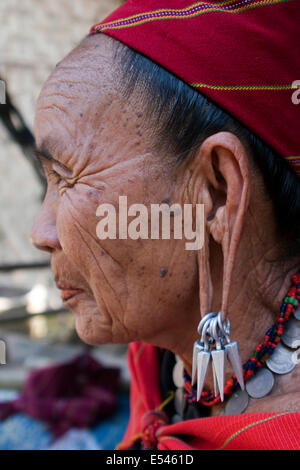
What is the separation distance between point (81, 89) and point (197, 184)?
0.35 m

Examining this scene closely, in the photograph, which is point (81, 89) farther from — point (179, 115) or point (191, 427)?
point (191, 427)

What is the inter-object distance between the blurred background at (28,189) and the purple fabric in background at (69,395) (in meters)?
0.02

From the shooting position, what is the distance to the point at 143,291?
112cm

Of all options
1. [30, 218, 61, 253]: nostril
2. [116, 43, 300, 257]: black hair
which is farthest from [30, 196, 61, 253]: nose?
[116, 43, 300, 257]: black hair

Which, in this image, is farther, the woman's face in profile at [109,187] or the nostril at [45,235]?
the nostril at [45,235]

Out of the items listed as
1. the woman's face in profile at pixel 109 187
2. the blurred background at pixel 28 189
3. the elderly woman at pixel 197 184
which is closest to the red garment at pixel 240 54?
the elderly woman at pixel 197 184

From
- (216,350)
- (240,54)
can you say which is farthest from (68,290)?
(240,54)

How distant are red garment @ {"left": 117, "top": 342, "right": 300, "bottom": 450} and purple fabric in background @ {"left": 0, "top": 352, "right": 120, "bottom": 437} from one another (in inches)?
31.5

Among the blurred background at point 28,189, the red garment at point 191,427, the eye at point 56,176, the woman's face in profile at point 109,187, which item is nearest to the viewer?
the red garment at point 191,427

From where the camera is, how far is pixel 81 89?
1.11m

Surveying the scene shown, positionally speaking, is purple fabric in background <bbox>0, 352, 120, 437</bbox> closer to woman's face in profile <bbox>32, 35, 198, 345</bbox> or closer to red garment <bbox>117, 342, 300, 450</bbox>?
red garment <bbox>117, 342, 300, 450</bbox>

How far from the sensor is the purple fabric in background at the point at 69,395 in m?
2.39

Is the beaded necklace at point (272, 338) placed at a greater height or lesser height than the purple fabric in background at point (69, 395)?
greater

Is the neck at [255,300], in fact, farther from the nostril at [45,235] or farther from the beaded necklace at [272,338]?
the nostril at [45,235]
